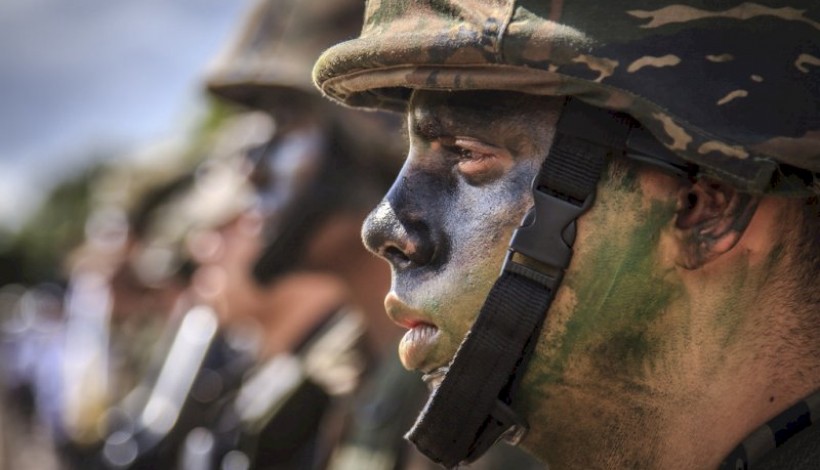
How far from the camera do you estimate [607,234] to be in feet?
8.23

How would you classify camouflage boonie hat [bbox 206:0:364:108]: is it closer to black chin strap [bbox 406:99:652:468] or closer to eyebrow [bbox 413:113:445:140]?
eyebrow [bbox 413:113:445:140]

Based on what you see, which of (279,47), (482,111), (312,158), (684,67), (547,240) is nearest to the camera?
(684,67)

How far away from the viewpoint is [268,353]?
7.31m

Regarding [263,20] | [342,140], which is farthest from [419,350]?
[263,20]

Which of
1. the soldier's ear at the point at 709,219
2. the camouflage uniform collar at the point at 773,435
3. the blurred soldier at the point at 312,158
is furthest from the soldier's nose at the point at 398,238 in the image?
the blurred soldier at the point at 312,158

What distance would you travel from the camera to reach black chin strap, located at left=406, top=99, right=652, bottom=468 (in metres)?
2.48

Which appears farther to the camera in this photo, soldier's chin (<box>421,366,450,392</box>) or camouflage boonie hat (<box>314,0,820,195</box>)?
soldier's chin (<box>421,366,450,392</box>)

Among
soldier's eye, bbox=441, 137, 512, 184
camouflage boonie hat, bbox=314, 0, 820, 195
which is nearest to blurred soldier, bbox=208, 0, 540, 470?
soldier's eye, bbox=441, 137, 512, 184

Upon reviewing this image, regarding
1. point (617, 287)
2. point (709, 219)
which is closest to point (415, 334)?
point (617, 287)

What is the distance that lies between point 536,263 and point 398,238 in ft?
0.95

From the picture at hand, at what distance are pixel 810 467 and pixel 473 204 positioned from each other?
82 centimetres

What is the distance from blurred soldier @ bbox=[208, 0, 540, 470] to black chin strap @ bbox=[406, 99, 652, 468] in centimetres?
316

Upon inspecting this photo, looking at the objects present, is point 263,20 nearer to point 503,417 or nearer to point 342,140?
point 342,140

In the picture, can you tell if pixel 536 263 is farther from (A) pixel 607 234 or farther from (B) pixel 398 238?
(B) pixel 398 238
